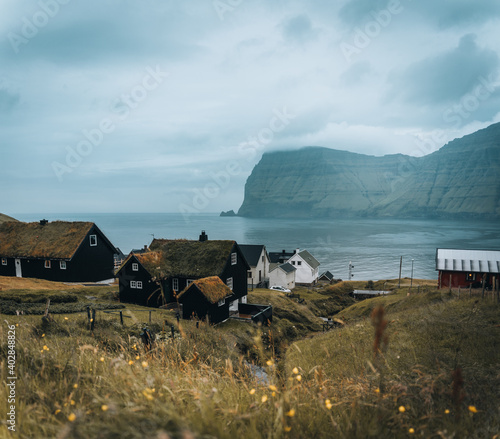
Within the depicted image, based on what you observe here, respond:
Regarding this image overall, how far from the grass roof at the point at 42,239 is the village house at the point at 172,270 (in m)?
11.5

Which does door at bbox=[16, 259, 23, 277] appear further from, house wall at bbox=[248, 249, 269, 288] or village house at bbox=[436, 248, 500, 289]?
village house at bbox=[436, 248, 500, 289]

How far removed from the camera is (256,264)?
62562 millimetres

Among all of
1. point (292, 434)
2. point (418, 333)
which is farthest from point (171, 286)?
point (292, 434)

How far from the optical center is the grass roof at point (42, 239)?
133 ft

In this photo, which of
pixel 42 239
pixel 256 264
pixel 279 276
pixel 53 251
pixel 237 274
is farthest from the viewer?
pixel 279 276

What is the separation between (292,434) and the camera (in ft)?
9.88

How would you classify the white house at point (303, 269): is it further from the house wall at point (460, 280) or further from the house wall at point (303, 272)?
the house wall at point (460, 280)

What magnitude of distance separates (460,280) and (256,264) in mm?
32800

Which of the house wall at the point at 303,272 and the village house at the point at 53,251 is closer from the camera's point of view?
the village house at the point at 53,251

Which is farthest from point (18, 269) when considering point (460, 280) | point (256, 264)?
point (460, 280)

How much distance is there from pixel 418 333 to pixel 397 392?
508 inches

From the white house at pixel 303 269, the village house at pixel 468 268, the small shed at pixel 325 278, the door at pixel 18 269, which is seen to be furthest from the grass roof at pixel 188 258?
the small shed at pixel 325 278

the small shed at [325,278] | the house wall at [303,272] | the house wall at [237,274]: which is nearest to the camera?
the house wall at [237,274]

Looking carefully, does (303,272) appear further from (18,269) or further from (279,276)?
(18,269)
